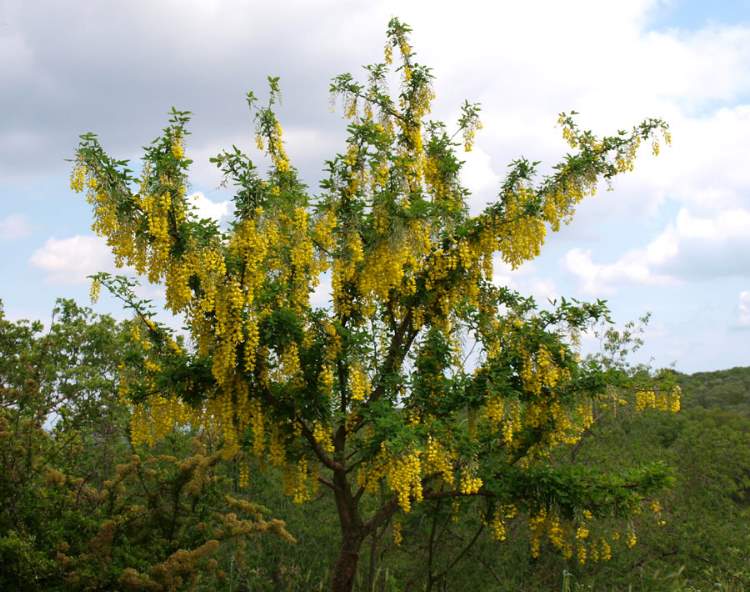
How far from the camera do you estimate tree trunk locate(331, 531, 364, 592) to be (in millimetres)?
9586

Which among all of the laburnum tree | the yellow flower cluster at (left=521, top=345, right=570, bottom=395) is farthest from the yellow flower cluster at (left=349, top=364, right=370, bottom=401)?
the yellow flower cluster at (left=521, top=345, right=570, bottom=395)

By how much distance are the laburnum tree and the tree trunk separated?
0.02 meters

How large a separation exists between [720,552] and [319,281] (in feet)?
30.2

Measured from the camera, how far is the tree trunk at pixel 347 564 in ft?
31.4

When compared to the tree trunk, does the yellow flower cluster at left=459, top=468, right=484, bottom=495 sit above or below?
above

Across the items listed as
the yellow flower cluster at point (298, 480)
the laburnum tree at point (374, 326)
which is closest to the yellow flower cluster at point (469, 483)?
the laburnum tree at point (374, 326)

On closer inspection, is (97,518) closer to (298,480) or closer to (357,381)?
(298,480)

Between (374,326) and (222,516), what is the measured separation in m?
3.36

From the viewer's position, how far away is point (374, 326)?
9578mm

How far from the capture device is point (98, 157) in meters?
7.18

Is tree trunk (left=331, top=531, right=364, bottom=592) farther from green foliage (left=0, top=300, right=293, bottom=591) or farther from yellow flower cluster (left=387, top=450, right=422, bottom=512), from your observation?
yellow flower cluster (left=387, top=450, right=422, bottom=512)

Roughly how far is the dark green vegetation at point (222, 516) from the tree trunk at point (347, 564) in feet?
2.59

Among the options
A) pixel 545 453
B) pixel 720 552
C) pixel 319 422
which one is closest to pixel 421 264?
pixel 319 422

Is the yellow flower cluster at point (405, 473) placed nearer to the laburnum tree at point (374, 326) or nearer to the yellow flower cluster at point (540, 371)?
the laburnum tree at point (374, 326)
